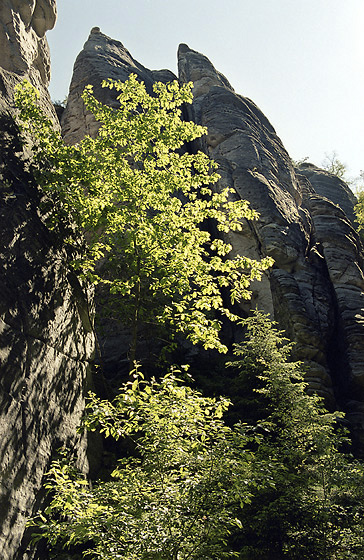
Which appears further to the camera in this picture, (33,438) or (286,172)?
(286,172)

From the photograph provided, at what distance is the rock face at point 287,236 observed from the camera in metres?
16.8

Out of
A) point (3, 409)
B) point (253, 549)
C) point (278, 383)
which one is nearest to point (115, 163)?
point (3, 409)

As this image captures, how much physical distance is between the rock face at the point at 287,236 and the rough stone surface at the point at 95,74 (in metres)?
0.08

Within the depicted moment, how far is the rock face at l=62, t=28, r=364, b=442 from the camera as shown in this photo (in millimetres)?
16844

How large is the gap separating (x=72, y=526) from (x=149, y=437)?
1491mm

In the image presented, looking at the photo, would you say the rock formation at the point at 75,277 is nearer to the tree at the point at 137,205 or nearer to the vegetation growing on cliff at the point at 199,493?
the tree at the point at 137,205

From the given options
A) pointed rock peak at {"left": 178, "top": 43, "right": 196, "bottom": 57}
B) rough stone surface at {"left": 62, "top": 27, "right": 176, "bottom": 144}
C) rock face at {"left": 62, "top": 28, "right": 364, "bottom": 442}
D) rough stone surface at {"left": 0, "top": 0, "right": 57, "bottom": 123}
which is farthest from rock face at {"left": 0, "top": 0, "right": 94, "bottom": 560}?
pointed rock peak at {"left": 178, "top": 43, "right": 196, "bottom": 57}

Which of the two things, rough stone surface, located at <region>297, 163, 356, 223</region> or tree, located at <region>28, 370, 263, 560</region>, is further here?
rough stone surface, located at <region>297, 163, 356, 223</region>

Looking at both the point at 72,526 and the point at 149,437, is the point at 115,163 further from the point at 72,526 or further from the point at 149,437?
the point at 72,526

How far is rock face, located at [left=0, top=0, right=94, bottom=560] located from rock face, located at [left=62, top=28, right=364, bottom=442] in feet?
32.9

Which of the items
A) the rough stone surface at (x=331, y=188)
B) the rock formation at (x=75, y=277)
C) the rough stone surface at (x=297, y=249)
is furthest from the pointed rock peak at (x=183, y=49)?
the rough stone surface at (x=331, y=188)

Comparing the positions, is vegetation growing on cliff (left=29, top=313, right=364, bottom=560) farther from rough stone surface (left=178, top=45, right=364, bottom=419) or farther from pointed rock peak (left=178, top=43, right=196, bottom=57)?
pointed rock peak (left=178, top=43, right=196, bottom=57)

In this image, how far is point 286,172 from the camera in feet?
83.3

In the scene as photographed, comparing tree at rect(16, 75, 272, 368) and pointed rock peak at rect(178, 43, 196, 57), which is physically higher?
pointed rock peak at rect(178, 43, 196, 57)
